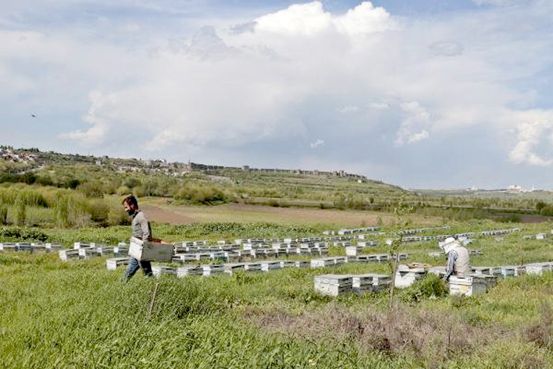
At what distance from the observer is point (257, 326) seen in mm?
9281

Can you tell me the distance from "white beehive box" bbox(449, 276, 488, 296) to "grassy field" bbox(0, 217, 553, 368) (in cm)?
34

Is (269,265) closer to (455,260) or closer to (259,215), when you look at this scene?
(455,260)

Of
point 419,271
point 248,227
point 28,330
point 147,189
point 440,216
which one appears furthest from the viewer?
point 147,189

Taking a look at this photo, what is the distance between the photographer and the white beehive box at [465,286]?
592 inches

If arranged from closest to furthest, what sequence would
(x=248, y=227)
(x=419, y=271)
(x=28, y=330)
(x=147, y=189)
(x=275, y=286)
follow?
(x=28, y=330), (x=275, y=286), (x=419, y=271), (x=248, y=227), (x=147, y=189)

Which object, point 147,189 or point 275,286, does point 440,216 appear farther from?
point 275,286

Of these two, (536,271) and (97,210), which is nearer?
(536,271)

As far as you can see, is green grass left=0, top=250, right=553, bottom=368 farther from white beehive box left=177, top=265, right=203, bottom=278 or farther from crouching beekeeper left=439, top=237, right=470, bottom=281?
white beehive box left=177, top=265, right=203, bottom=278

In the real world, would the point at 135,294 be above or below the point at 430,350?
above

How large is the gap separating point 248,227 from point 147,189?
120 feet

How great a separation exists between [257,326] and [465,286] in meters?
7.67

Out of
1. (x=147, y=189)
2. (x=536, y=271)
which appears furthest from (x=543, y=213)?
(x=536, y=271)

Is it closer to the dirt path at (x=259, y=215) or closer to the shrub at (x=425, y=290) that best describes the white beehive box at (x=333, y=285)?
the shrub at (x=425, y=290)

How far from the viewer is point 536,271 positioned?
18.6m
